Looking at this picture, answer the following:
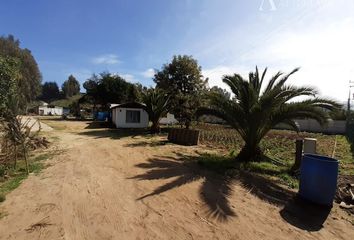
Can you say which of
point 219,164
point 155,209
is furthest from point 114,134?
point 155,209

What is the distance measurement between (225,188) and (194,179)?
3.09 ft

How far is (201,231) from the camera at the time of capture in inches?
175

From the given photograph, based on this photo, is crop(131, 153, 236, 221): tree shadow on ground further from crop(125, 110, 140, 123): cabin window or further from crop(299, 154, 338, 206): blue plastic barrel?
crop(125, 110, 140, 123): cabin window

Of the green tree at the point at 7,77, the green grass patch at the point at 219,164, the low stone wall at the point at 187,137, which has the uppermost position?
the green tree at the point at 7,77

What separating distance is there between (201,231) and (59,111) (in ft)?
257

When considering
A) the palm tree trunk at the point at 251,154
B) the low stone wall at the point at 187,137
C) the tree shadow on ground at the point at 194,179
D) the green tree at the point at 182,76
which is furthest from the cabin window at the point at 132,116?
the palm tree trunk at the point at 251,154

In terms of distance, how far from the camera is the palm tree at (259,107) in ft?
29.6

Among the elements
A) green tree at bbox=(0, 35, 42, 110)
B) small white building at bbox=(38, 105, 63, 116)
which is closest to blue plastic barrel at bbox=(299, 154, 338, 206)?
green tree at bbox=(0, 35, 42, 110)

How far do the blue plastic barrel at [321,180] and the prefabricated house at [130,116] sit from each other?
20.5m

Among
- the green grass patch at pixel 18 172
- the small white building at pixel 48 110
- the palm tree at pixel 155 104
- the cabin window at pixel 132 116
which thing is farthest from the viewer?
the small white building at pixel 48 110

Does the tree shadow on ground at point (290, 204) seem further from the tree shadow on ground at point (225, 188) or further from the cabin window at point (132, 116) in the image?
the cabin window at point (132, 116)

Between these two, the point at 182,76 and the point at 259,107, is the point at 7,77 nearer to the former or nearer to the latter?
the point at 259,107

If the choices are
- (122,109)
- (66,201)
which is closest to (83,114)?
(122,109)

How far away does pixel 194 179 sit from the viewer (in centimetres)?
737
